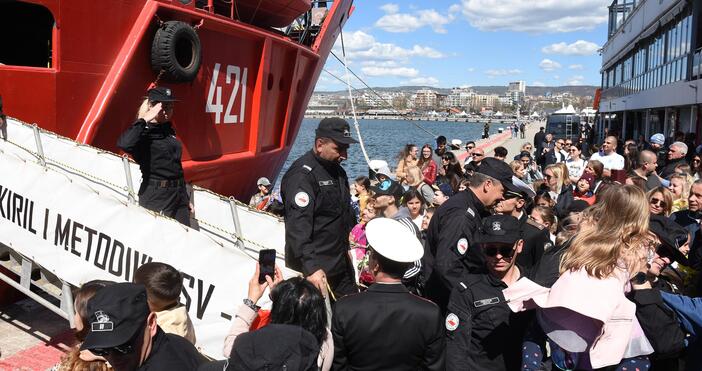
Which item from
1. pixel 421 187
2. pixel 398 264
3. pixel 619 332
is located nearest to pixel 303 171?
pixel 398 264

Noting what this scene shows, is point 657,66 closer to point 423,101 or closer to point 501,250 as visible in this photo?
point 501,250

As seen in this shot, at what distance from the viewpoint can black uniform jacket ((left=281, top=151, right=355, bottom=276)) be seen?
3459 millimetres

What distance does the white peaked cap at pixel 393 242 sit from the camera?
102 inches

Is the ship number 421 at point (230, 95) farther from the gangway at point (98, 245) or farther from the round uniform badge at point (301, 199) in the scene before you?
the round uniform badge at point (301, 199)

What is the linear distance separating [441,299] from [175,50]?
179 inches

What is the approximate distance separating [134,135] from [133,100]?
2.66 meters

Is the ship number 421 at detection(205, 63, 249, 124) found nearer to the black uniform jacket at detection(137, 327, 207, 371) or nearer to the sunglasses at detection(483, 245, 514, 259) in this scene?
the sunglasses at detection(483, 245, 514, 259)

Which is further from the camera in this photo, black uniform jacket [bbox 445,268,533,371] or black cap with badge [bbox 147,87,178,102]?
black cap with badge [bbox 147,87,178,102]

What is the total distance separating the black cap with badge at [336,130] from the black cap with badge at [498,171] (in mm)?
915

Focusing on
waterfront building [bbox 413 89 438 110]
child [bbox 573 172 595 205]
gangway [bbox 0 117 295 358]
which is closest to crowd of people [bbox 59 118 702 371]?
gangway [bbox 0 117 295 358]

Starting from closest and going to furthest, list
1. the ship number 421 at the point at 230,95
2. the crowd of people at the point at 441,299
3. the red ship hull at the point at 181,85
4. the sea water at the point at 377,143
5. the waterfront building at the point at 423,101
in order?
the crowd of people at the point at 441,299 → the red ship hull at the point at 181,85 → the ship number 421 at the point at 230,95 → the sea water at the point at 377,143 → the waterfront building at the point at 423,101

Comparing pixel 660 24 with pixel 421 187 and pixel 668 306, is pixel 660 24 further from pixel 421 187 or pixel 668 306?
pixel 668 306

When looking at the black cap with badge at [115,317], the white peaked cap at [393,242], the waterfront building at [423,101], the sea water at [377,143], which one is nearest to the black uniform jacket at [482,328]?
the white peaked cap at [393,242]

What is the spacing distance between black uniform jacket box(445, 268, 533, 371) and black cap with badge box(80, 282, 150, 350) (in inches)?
57.4
